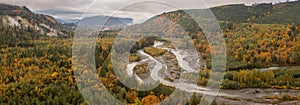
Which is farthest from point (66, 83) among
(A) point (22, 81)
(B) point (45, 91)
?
(A) point (22, 81)

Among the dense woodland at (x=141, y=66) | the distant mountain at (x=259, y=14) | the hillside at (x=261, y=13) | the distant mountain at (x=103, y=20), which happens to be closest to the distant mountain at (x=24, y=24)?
the dense woodland at (x=141, y=66)

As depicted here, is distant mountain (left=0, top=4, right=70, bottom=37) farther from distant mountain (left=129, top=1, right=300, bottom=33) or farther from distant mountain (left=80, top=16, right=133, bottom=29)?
distant mountain (left=80, top=16, right=133, bottom=29)

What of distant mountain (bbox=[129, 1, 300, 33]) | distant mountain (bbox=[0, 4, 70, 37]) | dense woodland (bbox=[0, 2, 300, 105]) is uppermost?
distant mountain (bbox=[129, 1, 300, 33])

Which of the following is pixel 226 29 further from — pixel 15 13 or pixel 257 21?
pixel 15 13

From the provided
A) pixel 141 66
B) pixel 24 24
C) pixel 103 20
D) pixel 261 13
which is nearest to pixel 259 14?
pixel 261 13

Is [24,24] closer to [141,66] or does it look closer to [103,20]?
[141,66]

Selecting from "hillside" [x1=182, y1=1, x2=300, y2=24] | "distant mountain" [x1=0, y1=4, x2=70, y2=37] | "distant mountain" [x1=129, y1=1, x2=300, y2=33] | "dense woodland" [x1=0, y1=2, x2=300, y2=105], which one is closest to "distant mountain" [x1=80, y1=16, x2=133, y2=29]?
"dense woodland" [x1=0, y1=2, x2=300, y2=105]

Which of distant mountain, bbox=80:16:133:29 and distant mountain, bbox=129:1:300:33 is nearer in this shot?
distant mountain, bbox=80:16:133:29

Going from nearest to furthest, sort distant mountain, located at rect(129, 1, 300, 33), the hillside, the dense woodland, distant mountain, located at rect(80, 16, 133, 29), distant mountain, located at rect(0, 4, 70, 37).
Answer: distant mountain, located at rect(80, 16, 133, 29), the dense woodland, distant mountain, located at rect(129, 1, 300, 33), the hillside, distant mountain, located at rect(0, 4, 70, 37)

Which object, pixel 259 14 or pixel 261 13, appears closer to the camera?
pixel 259 14
